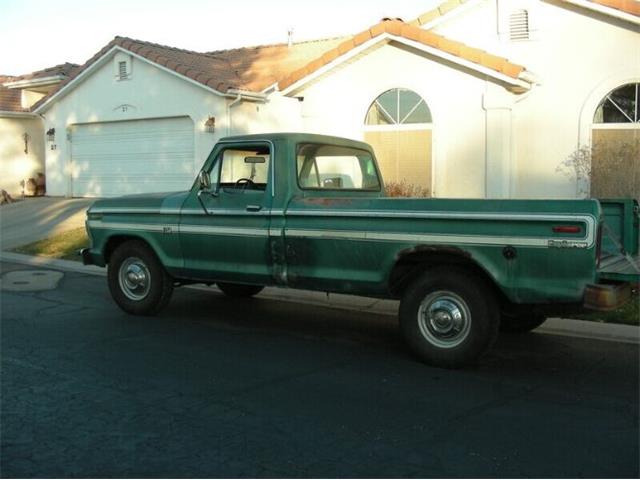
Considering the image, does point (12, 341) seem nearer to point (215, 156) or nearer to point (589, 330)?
point (215, 156)

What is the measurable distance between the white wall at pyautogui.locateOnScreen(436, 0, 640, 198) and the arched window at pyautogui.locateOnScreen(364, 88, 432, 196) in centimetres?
183

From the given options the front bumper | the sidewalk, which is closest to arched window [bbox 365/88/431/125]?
the sidewalk

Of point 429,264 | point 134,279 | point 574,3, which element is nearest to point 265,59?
point 574,3

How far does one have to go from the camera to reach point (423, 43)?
14.3 meters

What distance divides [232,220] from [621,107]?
366 inches

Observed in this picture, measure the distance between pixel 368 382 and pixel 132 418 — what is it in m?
1.93

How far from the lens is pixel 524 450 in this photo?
4453 mm

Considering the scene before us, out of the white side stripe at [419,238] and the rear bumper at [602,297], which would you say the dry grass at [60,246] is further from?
the rear bumper at [602,297]

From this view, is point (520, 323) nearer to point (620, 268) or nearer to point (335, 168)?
point (620, 268)

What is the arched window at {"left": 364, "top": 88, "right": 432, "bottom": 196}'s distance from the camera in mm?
15109

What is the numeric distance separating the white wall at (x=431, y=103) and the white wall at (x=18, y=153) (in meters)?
12.8

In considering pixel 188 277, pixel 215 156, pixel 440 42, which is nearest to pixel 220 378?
pixel 188 277

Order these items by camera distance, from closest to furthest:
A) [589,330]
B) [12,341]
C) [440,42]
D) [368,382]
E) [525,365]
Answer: [368,382]
[525,365]
[12,341]
[589,330]
[440,42]

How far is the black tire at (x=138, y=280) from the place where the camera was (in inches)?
329
